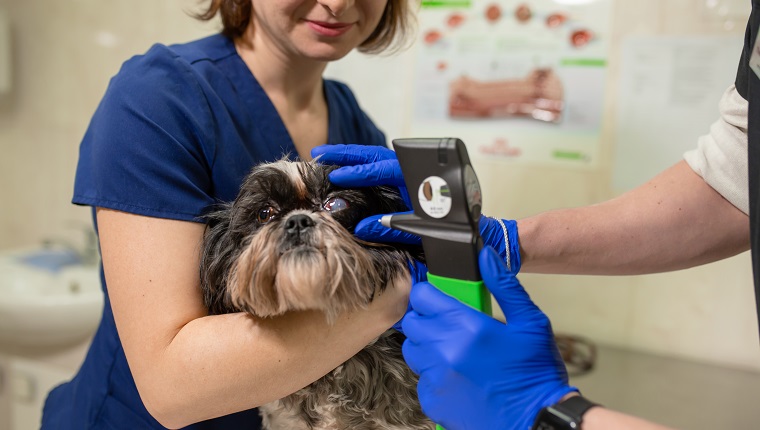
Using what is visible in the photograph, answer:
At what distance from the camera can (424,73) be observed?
214 cm

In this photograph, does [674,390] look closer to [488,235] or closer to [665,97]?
[665,97]

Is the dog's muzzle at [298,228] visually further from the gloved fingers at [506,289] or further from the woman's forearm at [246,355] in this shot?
the gloved fingers at [506,289]

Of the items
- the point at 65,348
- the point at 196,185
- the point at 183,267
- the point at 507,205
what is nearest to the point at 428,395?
A: the point at 183,267

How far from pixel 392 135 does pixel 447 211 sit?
1.55 metres

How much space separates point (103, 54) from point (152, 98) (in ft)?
6.03

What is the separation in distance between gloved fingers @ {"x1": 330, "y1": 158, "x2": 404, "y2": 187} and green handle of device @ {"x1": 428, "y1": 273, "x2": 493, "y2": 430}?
0.21 m

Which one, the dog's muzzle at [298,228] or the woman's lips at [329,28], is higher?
the woman's lips at [329,28]

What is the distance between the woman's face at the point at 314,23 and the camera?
3.69 ft

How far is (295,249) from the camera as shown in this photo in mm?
825

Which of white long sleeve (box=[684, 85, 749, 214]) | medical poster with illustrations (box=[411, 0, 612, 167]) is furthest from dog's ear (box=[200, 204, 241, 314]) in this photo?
medical poster with illustrations (box=[411, 0, 612, 167])

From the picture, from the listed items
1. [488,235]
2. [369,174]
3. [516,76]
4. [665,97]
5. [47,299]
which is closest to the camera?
[369,174]

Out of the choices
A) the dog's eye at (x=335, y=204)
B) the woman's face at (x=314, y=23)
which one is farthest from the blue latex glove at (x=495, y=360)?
the woman's face at (x=314, y=23)

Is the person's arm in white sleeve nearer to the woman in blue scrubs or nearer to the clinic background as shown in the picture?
the woman in blue scrubs

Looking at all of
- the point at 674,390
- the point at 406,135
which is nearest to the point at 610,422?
the point at 674,390
